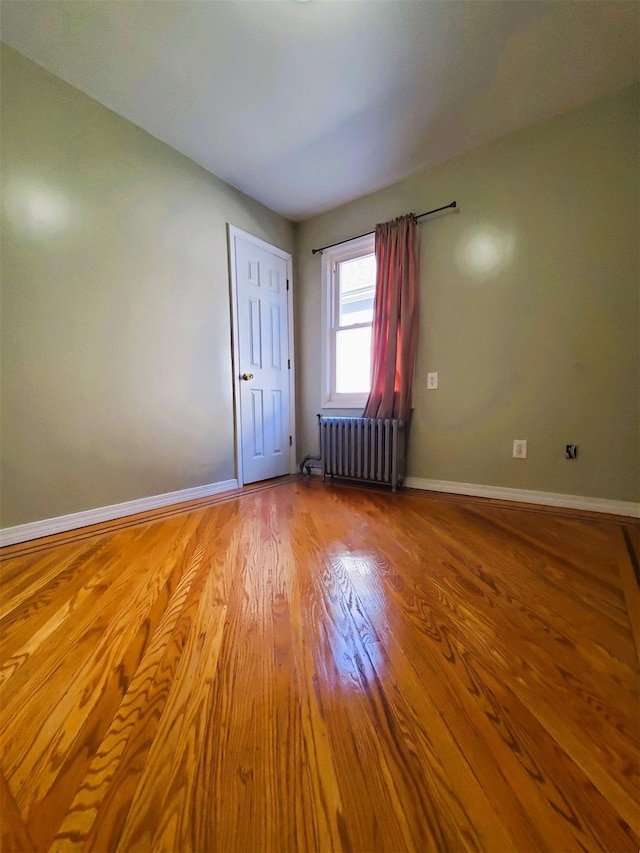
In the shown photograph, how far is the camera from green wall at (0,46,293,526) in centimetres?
155

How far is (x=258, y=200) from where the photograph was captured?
272 centimetres

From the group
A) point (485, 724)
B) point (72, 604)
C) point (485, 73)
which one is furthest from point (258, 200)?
point (485, 724)

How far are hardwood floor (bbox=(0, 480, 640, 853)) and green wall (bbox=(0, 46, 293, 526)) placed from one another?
60cm

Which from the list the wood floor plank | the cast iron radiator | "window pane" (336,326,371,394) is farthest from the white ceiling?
the wood floor plank

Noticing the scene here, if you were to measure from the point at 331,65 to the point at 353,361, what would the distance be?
5.91 ft

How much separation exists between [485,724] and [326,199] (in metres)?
3.31

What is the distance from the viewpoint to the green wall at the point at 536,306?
1.81m

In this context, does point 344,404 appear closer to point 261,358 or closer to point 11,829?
point 261,358

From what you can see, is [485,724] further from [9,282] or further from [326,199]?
[326,199]

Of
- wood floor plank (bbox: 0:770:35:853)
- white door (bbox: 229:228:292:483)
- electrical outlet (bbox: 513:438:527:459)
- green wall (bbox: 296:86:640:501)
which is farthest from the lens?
white door (bbox: 229:228:292:483)

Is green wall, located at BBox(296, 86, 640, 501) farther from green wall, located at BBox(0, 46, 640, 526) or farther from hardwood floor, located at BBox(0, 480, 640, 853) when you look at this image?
hardwood floor, located at BBox(0, 480, 640, 853)

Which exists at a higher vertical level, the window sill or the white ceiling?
the white ceiling

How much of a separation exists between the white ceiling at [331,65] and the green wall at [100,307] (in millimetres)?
234

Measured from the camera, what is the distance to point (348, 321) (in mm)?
2895
